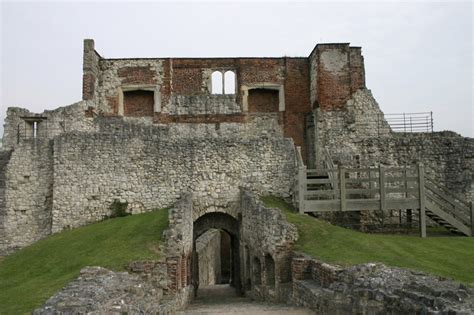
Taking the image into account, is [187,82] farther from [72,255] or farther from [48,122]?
[72,255]

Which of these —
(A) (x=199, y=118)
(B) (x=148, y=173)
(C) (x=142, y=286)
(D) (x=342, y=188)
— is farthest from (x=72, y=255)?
(A) (x=199, y=118)

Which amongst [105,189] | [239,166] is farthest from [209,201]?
[105,189]

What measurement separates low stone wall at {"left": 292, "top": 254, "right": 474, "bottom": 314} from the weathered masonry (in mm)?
5311

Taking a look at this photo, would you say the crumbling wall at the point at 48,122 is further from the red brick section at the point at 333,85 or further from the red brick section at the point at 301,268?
the red brick section at the point at 301,268

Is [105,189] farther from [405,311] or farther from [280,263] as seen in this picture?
[405,311]

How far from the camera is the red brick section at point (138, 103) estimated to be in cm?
2833

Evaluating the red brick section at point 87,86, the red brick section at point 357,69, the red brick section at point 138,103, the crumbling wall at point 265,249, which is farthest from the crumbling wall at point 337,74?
the red brick section at point 87,86

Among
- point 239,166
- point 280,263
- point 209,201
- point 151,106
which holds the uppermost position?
point 151,106

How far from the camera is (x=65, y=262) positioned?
49.5ft

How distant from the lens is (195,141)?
70.6 feet

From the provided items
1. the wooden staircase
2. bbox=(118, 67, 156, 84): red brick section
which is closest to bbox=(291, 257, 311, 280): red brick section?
the wooden staircase

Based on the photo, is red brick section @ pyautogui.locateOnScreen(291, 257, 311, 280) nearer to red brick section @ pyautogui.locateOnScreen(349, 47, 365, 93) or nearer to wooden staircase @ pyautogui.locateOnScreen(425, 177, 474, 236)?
wooden staircase @ pyautogui.locateOnScreen(425, 177, 474, 236)

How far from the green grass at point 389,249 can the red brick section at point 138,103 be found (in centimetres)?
1389

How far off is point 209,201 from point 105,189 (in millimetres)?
4555
